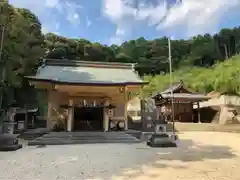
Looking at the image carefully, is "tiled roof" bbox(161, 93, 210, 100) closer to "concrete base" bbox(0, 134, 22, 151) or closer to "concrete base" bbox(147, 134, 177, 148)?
"concrete base" bbox(147, 134, 177, 148)

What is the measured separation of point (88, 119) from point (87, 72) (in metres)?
3.29

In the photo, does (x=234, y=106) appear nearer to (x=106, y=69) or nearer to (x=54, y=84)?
(x=106, y=69)

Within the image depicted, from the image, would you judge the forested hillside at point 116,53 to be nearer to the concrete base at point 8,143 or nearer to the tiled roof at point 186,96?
the concrete base at point 8,143

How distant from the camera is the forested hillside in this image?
45.9 feet

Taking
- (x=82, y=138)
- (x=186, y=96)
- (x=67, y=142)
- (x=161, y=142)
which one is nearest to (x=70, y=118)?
(x=82, y=138)

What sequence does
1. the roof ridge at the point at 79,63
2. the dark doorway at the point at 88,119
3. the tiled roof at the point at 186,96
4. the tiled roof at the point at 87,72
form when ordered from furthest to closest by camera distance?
1. the tiled roof at the point at 186,96
2. the roof ridge at the point at 79,63
3. the dark doorway at the point at 88,119
4. the tiled roof at the point at 87,72

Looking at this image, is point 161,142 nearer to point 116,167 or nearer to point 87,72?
point 116,167

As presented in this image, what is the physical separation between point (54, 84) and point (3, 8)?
16.7 ft

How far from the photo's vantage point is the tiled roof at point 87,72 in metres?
13.8

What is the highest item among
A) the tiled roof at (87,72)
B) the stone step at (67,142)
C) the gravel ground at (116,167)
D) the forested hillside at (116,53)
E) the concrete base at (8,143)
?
the forested hillside at (116,53)

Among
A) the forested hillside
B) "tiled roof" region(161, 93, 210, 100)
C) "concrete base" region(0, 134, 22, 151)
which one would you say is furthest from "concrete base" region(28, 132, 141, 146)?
"tiled roof" region(161, 93, 210, 100)

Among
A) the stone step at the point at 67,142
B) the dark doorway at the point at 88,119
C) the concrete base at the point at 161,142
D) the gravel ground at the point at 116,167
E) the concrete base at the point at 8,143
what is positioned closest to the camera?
the gravel ground at the point at 116,167

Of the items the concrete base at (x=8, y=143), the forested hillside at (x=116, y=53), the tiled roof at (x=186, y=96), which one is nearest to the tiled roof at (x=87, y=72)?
the forested hillside at (x=116, y=53)

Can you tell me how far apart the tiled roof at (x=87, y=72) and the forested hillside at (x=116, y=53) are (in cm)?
189
